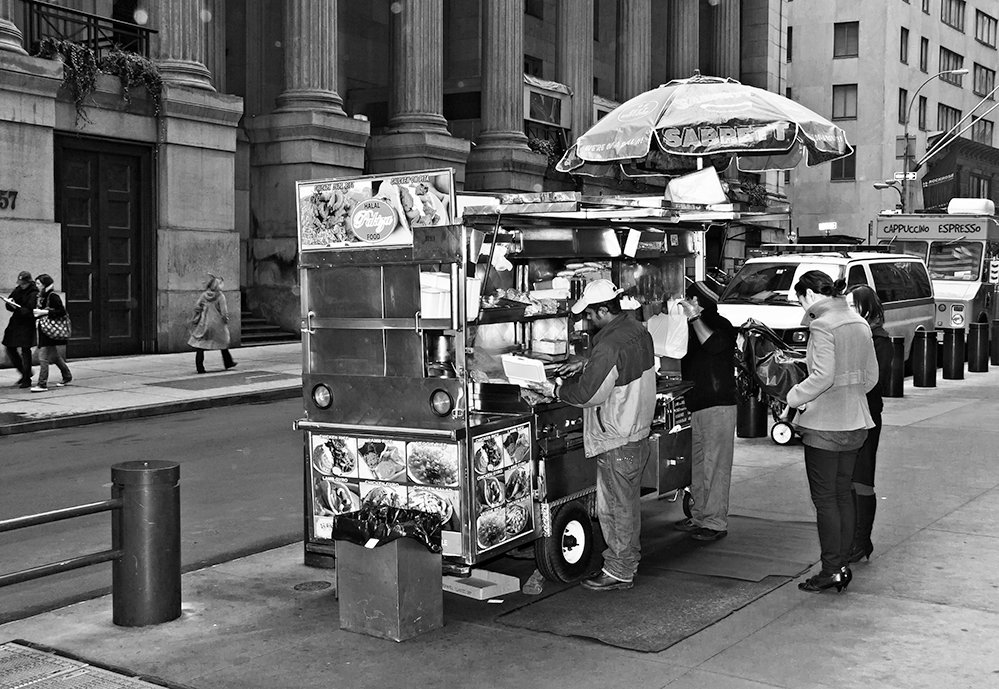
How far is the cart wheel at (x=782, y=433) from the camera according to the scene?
12.5 metres

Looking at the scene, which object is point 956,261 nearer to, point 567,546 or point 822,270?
point 822,270

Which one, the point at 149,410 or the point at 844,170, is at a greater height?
the point at 844,170

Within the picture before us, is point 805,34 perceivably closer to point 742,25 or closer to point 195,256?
point 742,25

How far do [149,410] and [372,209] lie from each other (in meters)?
9.74

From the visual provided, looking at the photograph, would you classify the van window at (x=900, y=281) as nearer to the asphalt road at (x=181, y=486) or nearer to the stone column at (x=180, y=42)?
the asphalt road at (x=181, y=486)

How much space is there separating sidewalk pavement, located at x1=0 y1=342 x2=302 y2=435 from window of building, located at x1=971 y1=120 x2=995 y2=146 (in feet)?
213

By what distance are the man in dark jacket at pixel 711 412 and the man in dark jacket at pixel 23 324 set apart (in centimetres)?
1217

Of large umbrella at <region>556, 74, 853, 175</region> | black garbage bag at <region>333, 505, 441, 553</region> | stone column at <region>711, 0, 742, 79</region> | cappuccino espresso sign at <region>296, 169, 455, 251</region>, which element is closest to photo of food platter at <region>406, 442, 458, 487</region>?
black garbage bag at <region>333, 505, 441, 553</region>

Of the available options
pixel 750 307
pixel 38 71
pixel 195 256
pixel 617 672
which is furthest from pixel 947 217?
pixel 617 672

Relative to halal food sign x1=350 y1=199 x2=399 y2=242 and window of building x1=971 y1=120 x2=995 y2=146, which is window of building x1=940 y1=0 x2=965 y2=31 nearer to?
window of building x1=971 y1=120 x2=995 y2=146

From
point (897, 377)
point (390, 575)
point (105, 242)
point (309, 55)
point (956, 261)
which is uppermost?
point (309, 55)

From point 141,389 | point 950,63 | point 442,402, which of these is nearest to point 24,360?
point 141,389

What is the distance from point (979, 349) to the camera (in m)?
21.1

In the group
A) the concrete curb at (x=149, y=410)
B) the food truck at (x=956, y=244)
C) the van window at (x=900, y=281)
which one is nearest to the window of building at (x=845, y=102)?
the food truck at (x=956, y=244)
